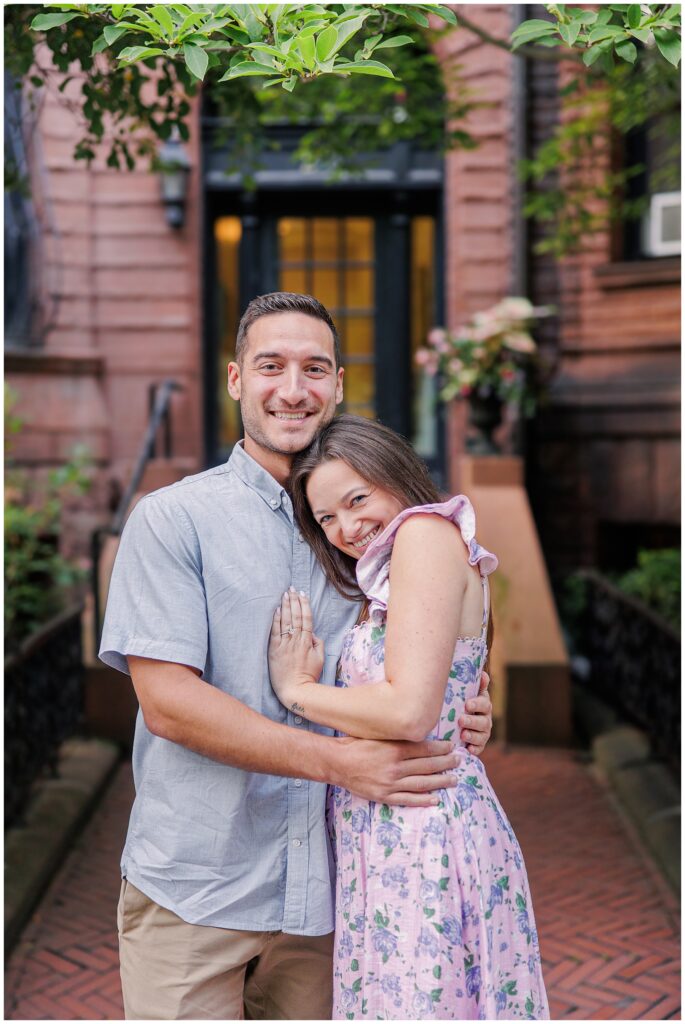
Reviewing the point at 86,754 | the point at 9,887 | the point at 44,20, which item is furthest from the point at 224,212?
the point at 44,20

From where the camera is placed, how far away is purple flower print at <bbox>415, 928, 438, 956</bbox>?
7.21 ft

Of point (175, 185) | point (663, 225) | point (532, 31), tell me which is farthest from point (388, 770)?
point (175, 185)

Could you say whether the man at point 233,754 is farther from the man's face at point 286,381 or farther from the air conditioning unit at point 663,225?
the air conditioning unit at point 663,225

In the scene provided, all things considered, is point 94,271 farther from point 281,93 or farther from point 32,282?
point 281,93

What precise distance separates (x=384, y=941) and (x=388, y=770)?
1.23 feet

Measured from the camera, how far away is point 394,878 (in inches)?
88.4

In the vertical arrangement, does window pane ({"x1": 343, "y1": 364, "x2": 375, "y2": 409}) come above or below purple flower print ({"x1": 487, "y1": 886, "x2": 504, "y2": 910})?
above

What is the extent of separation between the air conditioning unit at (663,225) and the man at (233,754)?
8024 millimetres

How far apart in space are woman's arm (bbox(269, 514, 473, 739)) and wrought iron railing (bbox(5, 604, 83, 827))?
3.39 metres

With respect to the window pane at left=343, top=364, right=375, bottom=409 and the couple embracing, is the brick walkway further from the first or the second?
the window pane at left=343, top=364, right=375, bottom=409

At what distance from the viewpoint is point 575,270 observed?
10.1m

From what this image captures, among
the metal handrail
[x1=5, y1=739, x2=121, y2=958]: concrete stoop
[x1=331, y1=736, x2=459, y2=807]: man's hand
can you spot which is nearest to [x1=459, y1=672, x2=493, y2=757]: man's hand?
[x1=331, y1=736, x2=459, y2=807]: man's hand

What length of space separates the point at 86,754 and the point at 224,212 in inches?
258

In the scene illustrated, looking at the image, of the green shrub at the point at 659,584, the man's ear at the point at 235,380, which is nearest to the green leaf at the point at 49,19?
the man's ear at the point at 235,380
